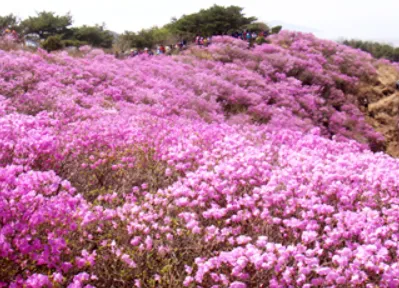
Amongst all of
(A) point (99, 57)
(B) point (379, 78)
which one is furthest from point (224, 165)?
(B) point (379, 78)

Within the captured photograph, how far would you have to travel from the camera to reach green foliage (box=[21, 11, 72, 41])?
41344 millimetres

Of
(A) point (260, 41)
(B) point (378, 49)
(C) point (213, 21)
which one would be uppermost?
(C) point (213, 21)

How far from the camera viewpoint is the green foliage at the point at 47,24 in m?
41.3

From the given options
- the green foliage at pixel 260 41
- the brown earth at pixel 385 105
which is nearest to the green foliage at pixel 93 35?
the green foliage at pixel 260 41

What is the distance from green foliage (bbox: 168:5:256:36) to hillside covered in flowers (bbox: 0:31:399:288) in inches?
818

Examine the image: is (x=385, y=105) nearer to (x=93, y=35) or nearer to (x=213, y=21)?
(x=213, y=21)

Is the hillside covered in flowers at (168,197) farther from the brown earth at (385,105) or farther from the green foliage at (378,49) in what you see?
the green foliage at (378,49)

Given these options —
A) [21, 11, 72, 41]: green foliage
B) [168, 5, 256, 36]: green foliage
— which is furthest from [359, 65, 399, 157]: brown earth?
[21, 11, 72, 41]: green foliage

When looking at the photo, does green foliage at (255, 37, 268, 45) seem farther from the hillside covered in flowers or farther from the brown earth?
the hillside covered in flowers

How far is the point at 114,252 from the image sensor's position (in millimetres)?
3984

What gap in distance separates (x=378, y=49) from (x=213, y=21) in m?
30.3

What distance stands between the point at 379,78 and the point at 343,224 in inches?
671

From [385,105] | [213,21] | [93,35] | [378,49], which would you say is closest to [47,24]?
[93,35]

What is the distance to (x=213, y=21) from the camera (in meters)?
32.2
